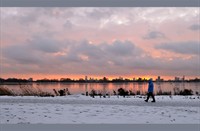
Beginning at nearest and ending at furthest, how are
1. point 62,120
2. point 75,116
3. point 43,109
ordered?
1. point 62,120
2. point 75,116
3. point 43,109

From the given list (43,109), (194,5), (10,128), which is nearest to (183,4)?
(194,5)

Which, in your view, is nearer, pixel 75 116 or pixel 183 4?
pixel 183 4

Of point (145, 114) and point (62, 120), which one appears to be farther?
point (145, 114)

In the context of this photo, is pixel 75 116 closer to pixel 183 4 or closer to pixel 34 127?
pixel 34 127

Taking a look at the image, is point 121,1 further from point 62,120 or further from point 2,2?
point 62,120

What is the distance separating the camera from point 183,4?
892cm

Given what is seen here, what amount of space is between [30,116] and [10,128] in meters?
3.53

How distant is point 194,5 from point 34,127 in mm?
4494

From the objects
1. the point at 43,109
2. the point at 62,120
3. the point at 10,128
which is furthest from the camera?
the point at 43,109

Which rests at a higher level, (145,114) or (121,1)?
(121,1)

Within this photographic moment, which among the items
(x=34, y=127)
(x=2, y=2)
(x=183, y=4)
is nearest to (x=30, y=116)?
(x=34, y=127)

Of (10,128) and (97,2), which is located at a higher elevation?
(97,2)

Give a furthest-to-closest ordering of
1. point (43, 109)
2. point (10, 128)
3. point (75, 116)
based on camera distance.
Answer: point (43, 109), point (75, 116), point (10, 128)

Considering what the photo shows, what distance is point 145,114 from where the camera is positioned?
A: 42.6 feet
